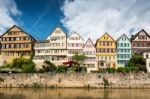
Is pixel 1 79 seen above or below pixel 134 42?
below

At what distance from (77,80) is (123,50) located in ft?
60.6

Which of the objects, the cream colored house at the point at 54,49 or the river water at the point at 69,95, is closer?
the river water at the point at 69,95

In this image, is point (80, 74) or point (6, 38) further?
point (6, 38)

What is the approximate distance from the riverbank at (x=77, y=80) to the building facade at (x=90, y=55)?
12.7 m

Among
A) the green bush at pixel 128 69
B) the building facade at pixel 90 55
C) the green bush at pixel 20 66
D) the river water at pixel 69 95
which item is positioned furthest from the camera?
the building facade at pixel 90 55

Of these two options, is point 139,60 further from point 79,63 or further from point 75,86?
point 75,86

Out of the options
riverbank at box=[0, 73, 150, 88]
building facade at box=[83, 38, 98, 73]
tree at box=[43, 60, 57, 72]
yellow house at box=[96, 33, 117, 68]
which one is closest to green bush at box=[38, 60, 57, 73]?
tree at box=[43, 60, 57, 72]

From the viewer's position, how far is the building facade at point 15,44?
65.5 metres

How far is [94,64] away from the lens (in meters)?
63.8

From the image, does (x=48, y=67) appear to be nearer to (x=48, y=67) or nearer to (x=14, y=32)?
(x=48, y=67)

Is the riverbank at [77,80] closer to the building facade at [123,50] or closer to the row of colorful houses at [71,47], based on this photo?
the row of colorful houses at [71,47]

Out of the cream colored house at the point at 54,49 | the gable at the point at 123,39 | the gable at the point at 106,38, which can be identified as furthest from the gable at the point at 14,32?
the gable at the point at 123,39

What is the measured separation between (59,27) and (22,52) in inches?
412

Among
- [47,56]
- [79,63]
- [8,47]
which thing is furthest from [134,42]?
[8,47]
